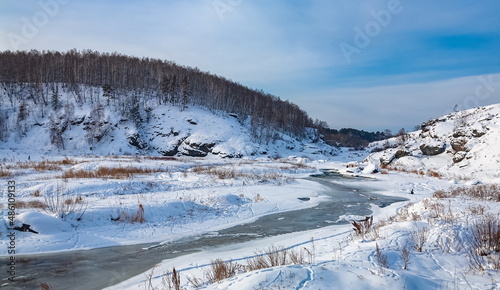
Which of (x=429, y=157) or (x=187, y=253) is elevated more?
(x=429, y=157)

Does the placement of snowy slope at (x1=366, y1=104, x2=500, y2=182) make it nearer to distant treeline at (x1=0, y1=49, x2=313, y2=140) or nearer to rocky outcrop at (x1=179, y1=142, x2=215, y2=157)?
rocky outcrop at (x1=179, y1=142, x2=215, y2=157)

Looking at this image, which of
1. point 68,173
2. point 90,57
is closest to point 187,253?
point 68,173

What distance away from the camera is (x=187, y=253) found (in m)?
8.49

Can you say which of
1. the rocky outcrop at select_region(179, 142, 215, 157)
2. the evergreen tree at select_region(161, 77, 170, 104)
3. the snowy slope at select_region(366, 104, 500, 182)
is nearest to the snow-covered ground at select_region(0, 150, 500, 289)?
the snowy slope at select_region(366, 104, 500, 182)

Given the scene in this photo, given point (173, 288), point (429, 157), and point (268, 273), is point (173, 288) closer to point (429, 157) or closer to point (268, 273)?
point (268, 273)

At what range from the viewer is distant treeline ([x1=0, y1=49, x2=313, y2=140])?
71.2 m

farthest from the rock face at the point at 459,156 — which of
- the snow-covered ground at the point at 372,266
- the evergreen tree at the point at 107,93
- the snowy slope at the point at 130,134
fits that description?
the evergreen tree at the point at 107,93

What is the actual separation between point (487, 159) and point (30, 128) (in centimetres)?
7588

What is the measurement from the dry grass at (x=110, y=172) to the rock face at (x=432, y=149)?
34.2 m

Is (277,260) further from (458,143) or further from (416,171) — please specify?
(458,143)

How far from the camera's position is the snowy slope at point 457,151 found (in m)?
29.5

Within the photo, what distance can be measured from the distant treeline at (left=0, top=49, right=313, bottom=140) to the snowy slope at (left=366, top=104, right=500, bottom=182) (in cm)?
4153

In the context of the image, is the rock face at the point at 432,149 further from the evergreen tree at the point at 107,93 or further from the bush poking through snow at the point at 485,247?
the evergreen tree at the point at 107,93

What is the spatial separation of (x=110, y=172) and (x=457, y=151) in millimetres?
37755
